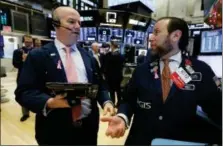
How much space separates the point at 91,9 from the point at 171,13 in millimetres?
7908

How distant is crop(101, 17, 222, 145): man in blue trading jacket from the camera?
1.14 metres

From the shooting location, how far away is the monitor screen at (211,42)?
6.72ft

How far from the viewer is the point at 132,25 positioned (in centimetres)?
993

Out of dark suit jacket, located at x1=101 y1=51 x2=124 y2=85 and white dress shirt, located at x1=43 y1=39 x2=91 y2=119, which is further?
dark suit jacket, located at x1=101 y1=51 x2=124 y2=85

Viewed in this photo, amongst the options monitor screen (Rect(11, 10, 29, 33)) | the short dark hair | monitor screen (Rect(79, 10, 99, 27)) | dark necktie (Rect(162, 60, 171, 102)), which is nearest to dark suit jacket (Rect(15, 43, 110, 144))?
dark necktie (Rect(162, 60, 171, 102))

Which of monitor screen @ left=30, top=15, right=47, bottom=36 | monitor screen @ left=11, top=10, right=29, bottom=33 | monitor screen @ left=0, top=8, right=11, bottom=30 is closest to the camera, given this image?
monitor screen @ left=0, top=8, right=11, bottom=30

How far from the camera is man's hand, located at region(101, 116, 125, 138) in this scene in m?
1.03

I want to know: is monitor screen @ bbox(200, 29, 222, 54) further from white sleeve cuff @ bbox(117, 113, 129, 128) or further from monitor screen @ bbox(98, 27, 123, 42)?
monitor screen @ bbox(98, 27, 123, 42)

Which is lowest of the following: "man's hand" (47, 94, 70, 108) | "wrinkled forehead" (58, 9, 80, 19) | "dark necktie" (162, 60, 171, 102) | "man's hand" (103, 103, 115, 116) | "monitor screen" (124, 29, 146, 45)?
"man's hand" (103, 103, 115, 116)

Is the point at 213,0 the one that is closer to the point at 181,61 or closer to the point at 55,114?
the point at 181,61

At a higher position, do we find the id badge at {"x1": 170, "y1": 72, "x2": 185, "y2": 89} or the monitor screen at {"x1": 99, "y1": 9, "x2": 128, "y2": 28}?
the monitor screen at {"x1": 99, "y1": 9, "x2": 128, "y2": 28}

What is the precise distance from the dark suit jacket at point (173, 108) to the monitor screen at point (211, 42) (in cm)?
100

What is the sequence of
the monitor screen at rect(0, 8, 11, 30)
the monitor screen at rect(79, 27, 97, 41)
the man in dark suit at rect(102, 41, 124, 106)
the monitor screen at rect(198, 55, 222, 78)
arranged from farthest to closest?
the monitor screen at rect(79, 27, 97, 41) → the monitor screen at rect(0, 8, 11, 30) → the man in dark suit at rect(102, 41, 124, 106) → the monitor screen at rect(198, 55, 222, 78)

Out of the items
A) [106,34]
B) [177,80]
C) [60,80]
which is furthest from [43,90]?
[106,34]
